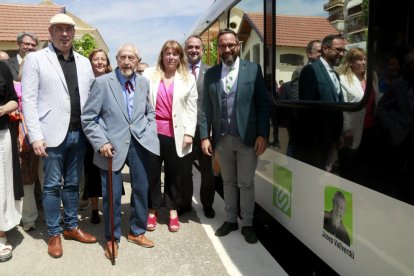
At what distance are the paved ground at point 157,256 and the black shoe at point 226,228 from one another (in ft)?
0.16

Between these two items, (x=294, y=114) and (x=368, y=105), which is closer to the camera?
(x=368, y=105)

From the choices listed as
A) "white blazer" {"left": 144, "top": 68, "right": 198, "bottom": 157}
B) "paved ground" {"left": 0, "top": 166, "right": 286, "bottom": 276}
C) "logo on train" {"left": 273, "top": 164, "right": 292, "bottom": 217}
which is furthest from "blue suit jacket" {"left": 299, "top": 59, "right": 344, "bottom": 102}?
"paved ground" {"left": 0, "top": 166, "right": 286, "bottom": 276}

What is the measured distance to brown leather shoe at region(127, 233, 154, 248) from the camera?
Answer: 3615mm

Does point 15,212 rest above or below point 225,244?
above

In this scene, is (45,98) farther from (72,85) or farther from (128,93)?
Result: (128,93)

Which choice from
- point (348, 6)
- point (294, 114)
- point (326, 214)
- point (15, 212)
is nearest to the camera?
point (348, 6)

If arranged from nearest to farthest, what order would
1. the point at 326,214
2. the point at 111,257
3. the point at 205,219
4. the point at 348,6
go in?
the point at 348,6
the point at 326,214
the point at 111,257
the point at 205,219

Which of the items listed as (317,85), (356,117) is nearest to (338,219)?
(356,117)

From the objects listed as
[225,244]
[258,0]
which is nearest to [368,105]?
[258,0]

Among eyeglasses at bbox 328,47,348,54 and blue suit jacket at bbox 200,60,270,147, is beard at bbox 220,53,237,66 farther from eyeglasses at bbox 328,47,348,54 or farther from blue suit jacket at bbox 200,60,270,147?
eyeglasses at bbox 328,47,348,54

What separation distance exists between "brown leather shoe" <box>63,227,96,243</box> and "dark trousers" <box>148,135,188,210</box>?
0.69 meters

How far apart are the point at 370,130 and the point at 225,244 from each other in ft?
6.61

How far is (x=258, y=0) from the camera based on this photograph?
3533 mm

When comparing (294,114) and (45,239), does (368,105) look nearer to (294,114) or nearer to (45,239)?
(294,114)
